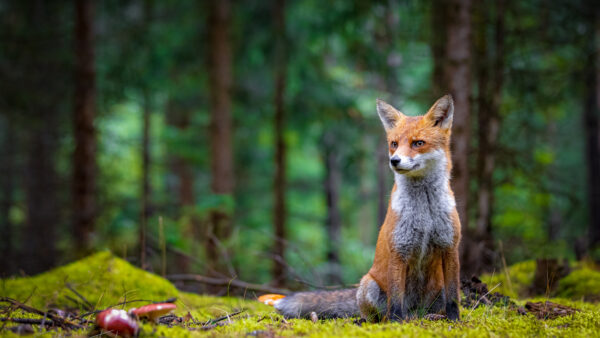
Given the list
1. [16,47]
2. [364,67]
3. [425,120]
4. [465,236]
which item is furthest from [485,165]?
[16,47]

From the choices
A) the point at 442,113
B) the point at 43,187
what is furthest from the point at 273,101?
the point at 442,113

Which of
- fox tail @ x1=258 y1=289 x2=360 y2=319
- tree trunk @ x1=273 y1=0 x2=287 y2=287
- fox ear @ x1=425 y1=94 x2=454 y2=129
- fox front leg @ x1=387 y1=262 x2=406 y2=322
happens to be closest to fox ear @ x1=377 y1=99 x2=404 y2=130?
fox ear @ x1=425 y1=94 x2=454 y2=129

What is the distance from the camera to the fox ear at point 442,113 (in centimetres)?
355

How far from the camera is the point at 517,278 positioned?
558 cm

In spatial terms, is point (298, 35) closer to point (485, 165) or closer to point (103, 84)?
point (103, 84)

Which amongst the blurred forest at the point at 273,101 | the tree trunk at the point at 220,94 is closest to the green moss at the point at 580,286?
the blurred forest at the point at 273,101

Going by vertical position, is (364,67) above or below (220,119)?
above

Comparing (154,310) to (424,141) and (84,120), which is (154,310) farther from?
(84,120)

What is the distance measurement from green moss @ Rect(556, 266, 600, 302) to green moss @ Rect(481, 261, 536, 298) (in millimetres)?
357

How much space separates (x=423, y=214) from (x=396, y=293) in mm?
647

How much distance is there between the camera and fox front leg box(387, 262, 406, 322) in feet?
10.9

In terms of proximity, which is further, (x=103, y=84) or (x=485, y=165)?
(x=103, y=84)

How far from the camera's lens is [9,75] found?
13.0m

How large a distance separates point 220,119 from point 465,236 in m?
7.84
